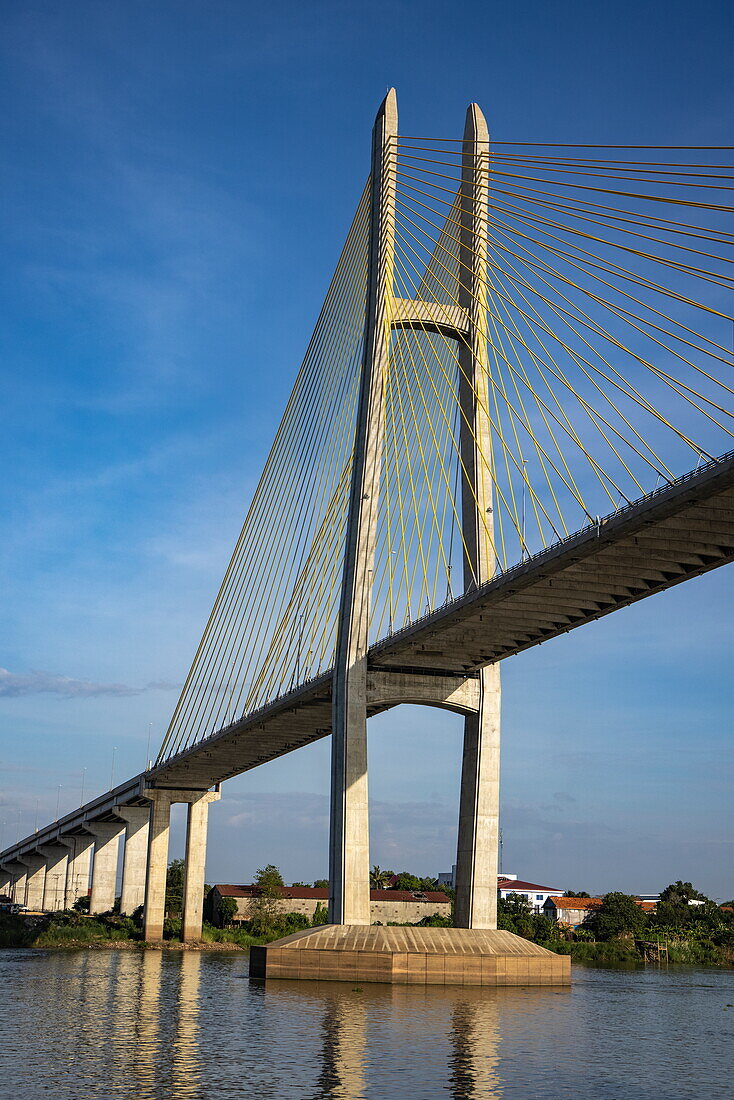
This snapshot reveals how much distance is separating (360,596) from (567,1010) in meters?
14.8

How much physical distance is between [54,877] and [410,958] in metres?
73.6

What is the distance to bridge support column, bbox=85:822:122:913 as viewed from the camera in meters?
86.3

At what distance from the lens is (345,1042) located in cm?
2275

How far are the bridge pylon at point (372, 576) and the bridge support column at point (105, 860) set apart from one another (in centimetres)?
5043

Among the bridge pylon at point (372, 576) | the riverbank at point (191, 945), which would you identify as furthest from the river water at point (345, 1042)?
the riverbank at point (191, 945)

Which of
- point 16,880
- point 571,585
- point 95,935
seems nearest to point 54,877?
point 16,880

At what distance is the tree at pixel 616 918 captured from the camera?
77600 millimetres

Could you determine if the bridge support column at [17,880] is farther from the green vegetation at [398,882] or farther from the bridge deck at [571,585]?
the bridge deck at [571,585]

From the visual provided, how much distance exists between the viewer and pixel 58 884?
102750 mm

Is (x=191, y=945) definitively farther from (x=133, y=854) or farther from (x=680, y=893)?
(x=680, y=893)

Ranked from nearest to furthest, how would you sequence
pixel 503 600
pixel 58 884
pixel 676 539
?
pixel 676 539
pixel 503 600
pixel 58 884

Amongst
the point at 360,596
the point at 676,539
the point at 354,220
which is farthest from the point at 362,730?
the point at 354,220

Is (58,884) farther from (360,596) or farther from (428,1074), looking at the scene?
(428,1074)

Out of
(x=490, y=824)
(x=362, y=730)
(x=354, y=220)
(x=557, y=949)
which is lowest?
(x=557, y=949)
